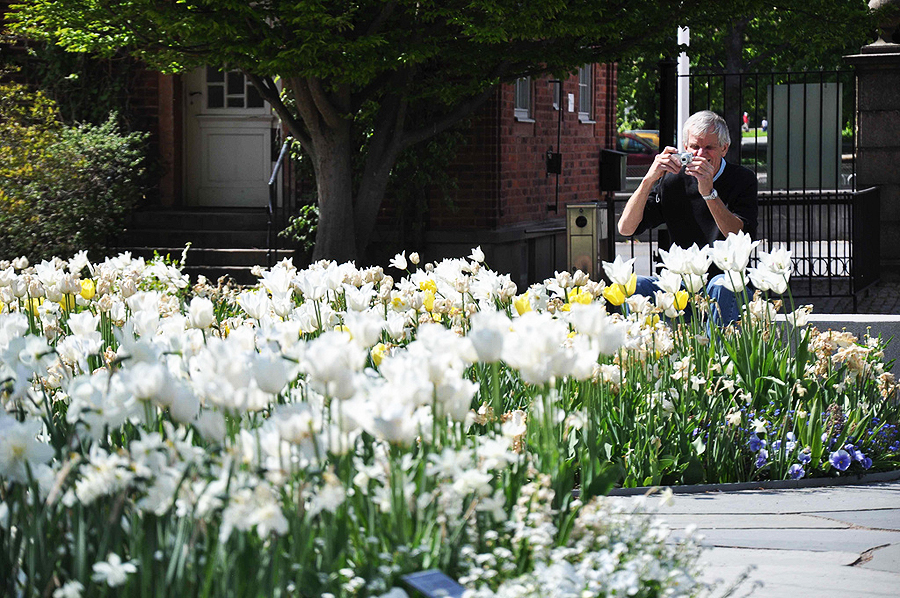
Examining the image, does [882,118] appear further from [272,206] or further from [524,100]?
[272,206]

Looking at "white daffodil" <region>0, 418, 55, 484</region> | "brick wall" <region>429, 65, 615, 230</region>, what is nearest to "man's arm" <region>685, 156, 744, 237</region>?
"white daffodil" <region>0, 418, 55, 484</region>

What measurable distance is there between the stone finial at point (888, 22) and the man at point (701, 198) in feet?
25.4

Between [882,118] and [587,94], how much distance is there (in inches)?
261

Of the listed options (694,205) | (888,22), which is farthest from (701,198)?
(888,22)

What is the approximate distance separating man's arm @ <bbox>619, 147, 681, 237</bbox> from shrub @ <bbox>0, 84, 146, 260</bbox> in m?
7.73

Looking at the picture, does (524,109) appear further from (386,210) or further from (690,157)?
(690,157)

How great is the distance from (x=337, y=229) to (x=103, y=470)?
1017 cm

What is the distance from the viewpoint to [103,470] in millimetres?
2361

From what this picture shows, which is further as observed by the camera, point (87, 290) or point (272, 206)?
point (272, 206)

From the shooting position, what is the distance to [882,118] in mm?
13539

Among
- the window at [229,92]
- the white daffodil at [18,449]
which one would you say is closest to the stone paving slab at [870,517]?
the white daffodil at [18,449]

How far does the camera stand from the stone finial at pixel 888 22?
13.4 m

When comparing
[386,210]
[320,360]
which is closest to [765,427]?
[320,360]

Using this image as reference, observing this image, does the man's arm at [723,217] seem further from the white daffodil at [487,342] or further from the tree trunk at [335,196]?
the tree trunk at [335,196]
